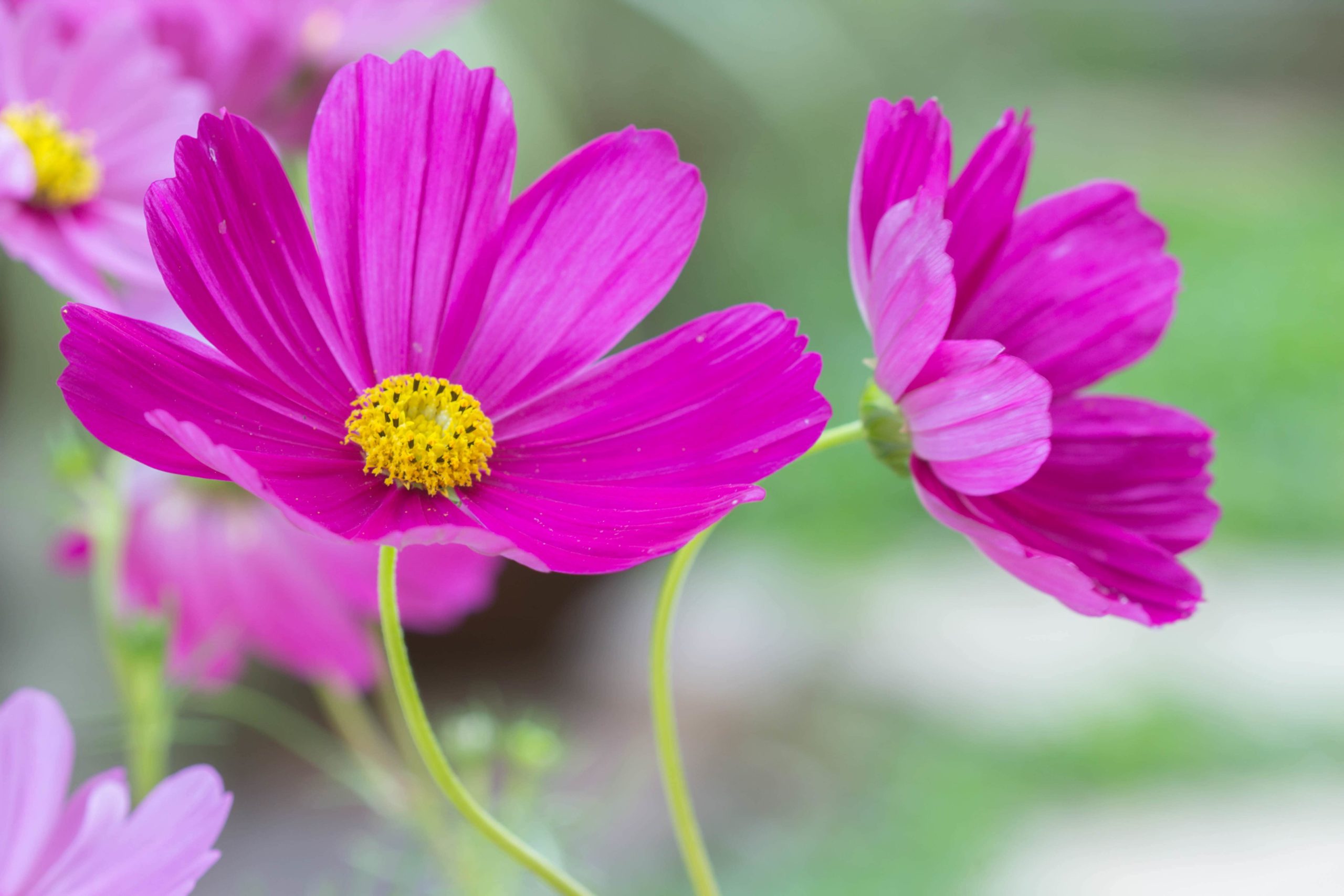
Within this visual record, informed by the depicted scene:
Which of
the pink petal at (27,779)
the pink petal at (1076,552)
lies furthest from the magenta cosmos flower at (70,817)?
the pink petal at (1076,552)

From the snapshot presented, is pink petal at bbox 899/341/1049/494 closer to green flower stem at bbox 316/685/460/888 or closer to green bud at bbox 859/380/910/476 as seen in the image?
green bud at bbox 859/380/910/476

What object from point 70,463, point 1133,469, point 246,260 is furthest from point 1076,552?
point 70,463

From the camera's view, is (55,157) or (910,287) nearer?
(910,287)

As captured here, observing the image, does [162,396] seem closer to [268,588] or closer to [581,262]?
[581,262]

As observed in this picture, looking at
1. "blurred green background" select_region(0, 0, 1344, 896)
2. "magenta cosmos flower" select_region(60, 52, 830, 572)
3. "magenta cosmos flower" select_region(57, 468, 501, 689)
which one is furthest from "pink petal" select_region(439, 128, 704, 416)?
"blurred green background" select_region(0, 0, 1344, 896)

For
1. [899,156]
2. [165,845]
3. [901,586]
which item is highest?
[901,586]

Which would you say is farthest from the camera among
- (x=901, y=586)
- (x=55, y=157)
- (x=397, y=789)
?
(x=901, y=586)

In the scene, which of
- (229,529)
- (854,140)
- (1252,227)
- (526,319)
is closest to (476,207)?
(526,319)
